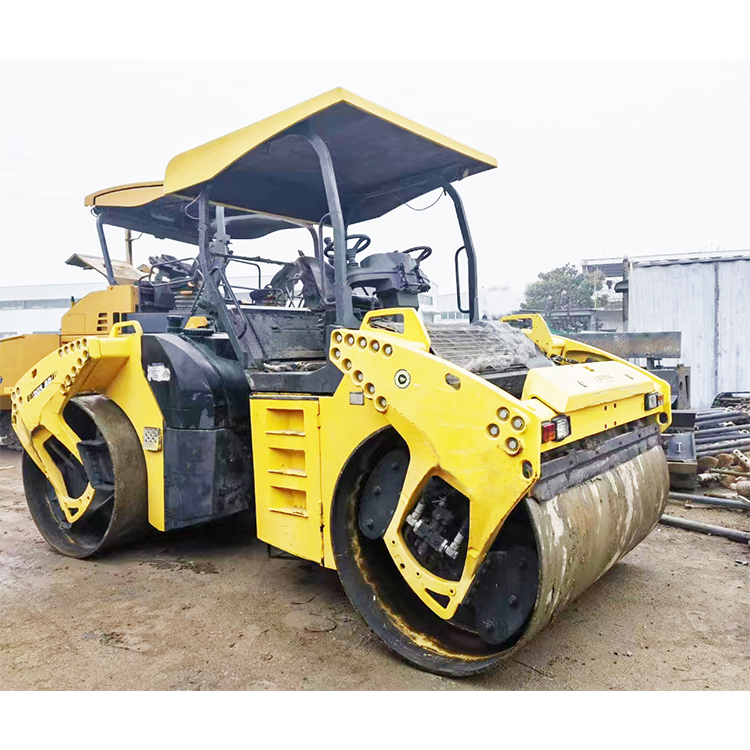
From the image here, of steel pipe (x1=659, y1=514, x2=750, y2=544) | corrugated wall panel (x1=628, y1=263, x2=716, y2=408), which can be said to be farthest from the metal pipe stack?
corrugated wall panel (x1=628, y1=263, x2=716, y2=408)

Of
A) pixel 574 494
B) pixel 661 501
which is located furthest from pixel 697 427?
pixel 574 494

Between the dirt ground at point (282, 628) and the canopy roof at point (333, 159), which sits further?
the canopy roof at point (333, 159)

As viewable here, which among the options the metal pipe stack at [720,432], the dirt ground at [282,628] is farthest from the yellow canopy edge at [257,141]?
the metal pipe stack at [720,432]

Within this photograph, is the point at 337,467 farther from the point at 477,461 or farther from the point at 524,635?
the point at 524,635

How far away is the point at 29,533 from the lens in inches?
184

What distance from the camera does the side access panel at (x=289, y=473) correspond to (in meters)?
3.07

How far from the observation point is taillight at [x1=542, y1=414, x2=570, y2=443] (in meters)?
2.38

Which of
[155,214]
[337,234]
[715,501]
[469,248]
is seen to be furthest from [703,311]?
[337,234]

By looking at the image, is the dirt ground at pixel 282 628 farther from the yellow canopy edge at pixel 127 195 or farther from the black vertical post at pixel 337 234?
the yellow canopy edge at pixel 127 195

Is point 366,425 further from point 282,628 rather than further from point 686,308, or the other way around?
point 686,308

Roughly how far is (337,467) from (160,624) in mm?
1141

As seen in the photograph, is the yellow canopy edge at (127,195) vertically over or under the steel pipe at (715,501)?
over

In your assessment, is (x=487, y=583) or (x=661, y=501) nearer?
(x=487, y=583)

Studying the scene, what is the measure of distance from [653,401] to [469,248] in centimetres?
154
